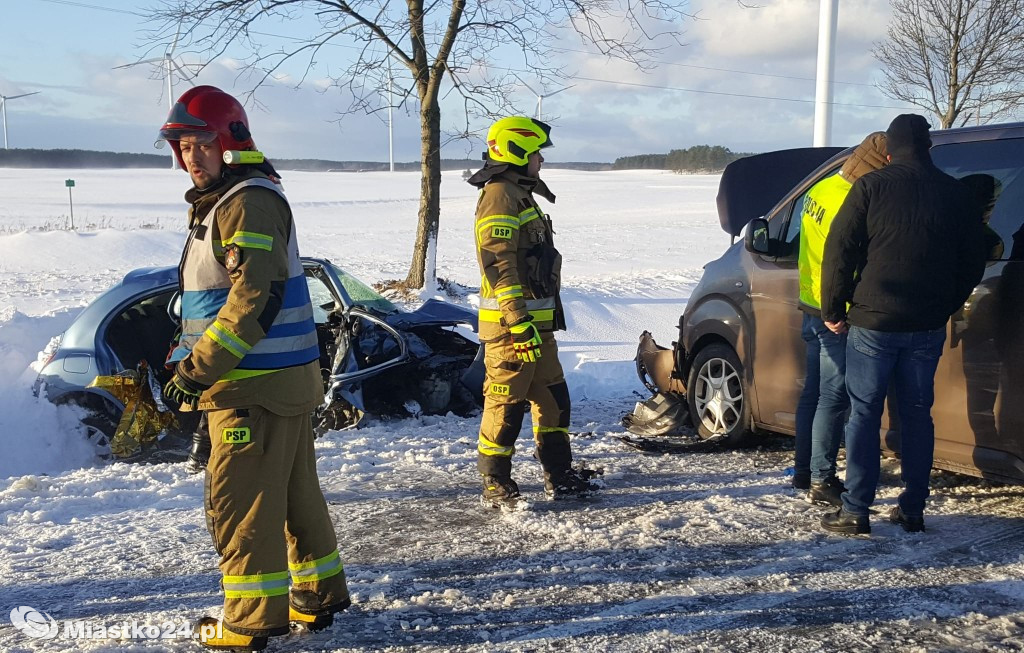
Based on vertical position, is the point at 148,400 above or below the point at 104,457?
above

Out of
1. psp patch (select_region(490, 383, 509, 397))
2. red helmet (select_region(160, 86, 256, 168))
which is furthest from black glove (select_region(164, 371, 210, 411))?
psp patch (select_region(490, 383, 509, 397))

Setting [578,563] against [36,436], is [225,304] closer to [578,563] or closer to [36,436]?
[578,563]

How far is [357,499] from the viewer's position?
5168mm

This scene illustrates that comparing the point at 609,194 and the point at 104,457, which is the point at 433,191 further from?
the point at 609,194

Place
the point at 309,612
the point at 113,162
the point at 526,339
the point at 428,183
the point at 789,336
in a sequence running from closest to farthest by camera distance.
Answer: the point at 309,612, the point at 526,339, the point at 789,336, the point at 428,183, the point at 113,162

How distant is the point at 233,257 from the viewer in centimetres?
312

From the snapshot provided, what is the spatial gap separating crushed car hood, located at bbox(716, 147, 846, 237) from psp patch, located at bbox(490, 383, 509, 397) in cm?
285

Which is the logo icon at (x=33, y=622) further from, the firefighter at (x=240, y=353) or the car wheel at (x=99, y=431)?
the car wheel at (x=99, y=431)

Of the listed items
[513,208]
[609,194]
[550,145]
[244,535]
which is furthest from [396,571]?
[609,194]

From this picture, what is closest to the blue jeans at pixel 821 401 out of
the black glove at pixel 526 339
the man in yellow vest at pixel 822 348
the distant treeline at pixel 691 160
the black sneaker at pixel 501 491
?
Answer: the man in yellow vest at pixel 822 348

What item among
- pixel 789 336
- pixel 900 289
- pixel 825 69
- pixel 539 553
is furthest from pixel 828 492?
pixel 825 69

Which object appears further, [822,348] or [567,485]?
[567,485]

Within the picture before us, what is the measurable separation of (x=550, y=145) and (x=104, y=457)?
156 inches

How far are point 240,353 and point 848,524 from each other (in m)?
3.06
